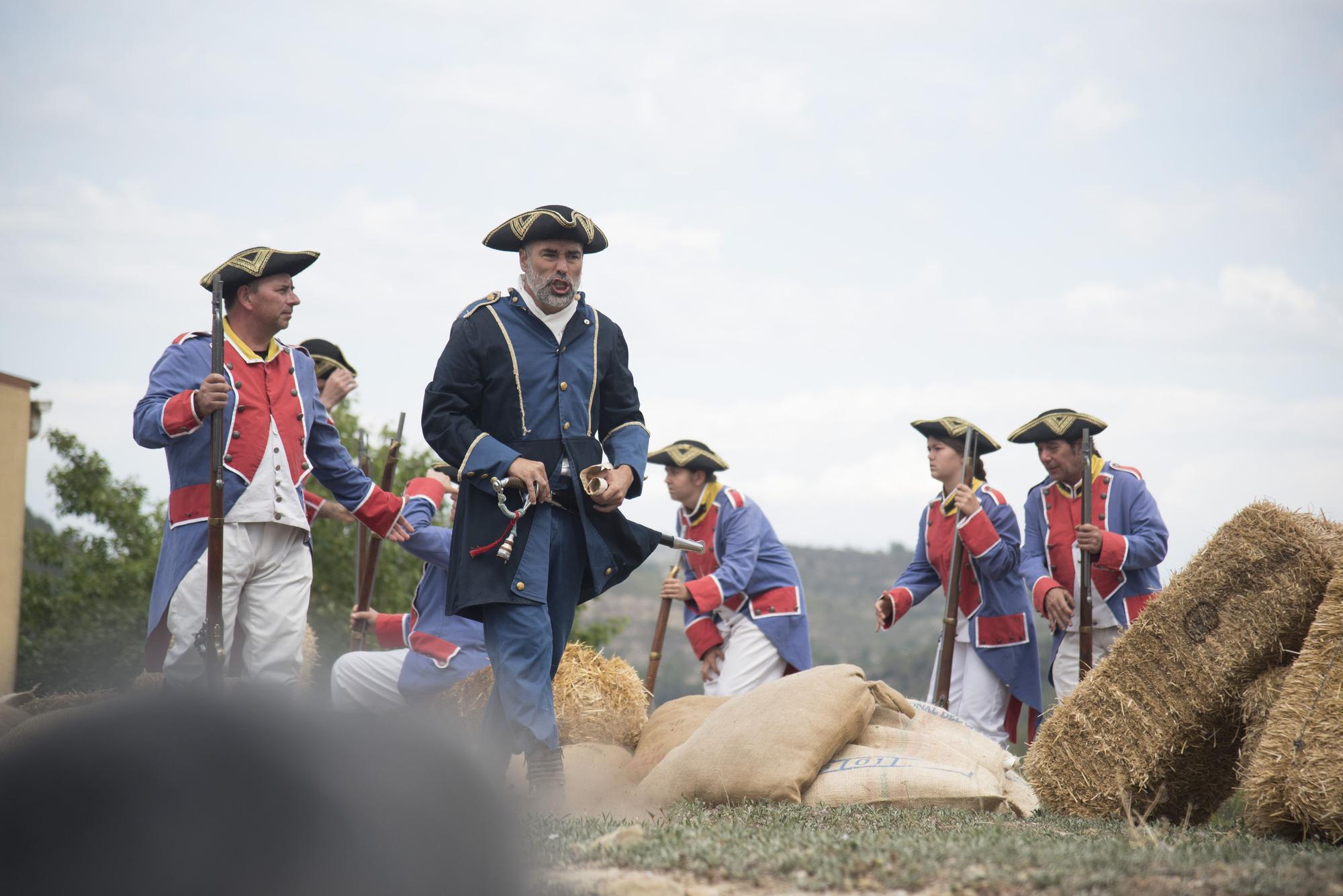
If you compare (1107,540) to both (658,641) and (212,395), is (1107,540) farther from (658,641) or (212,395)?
(212,395)

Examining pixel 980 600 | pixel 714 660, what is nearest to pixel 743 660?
pixel 714 660

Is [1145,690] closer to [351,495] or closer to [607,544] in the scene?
[607,544]

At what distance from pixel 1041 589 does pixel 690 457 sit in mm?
2567

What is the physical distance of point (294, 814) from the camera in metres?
1.63

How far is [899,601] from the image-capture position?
7914 millimetres

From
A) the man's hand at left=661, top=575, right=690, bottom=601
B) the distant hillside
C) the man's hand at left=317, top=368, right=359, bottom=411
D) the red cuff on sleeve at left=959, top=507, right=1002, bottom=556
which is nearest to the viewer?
the man's hand at left=317, top=368, right=359, bottom=411

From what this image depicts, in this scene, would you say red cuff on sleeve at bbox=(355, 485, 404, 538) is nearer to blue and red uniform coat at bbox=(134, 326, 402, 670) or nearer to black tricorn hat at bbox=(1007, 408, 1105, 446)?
blue and red uniform coat at bbox=(134, 326, 402, 670)

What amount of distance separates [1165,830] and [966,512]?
12.1 feet

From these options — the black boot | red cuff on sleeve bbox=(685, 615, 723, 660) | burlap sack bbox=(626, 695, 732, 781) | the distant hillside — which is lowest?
the distant hillside

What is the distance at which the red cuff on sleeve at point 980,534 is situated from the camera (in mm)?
7586

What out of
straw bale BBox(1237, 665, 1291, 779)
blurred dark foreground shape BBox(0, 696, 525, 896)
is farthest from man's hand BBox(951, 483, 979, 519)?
blurred dark foreground shape BBox(0, 696, 525, 896)

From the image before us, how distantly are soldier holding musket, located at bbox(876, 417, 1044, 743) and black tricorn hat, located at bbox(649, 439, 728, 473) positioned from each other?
1.50 meters

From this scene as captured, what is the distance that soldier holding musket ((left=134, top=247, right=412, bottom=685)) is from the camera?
4.96 metres

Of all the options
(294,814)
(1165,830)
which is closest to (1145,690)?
(1165,830)
